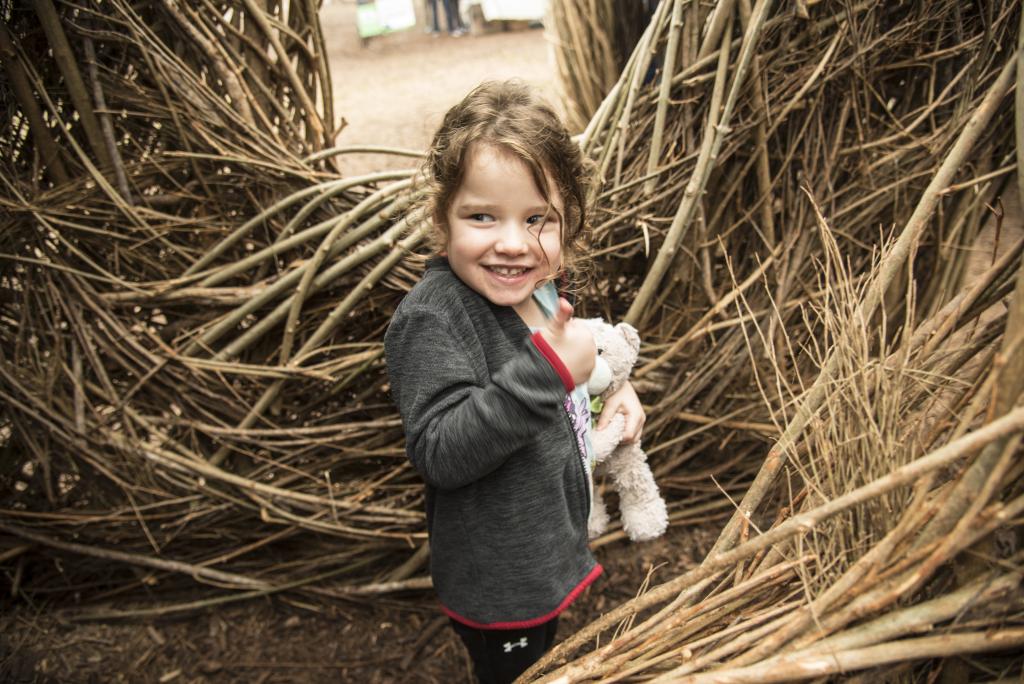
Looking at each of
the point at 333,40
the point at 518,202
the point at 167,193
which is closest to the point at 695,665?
the point at 518,202

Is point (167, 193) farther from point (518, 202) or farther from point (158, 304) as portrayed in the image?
point (518, 202)

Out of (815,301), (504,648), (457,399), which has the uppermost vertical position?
(457,399)

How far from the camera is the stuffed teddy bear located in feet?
4.01

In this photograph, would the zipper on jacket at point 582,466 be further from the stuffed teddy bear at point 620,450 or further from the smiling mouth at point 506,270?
the smiling mouth at point 506,270

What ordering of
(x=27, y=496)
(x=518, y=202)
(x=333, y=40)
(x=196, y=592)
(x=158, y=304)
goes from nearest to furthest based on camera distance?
(x=518, y=202)
(x=158, y=304)
(x=27, y=496)
(x=196, y=592)
(x=333, y=40)

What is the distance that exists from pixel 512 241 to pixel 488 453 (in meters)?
0.28

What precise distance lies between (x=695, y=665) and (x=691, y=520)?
1.16m

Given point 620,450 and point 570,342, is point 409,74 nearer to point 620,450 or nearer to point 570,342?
point 620,450

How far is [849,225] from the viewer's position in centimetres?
167

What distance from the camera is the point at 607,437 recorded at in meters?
1.23

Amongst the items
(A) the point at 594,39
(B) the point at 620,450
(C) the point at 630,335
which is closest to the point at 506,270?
(C) the point at 630,335

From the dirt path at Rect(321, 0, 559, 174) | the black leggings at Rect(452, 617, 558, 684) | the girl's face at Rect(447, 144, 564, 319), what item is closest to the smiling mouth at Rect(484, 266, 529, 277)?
the girl's face at Rect(447, 144, 564, 319)

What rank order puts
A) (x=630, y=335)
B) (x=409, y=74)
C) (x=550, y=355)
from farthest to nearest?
1. (x=409, y=74)
2. (x=630, y=335)
3. (x=550, y=355)

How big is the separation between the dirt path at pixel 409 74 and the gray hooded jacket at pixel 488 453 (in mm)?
2995
